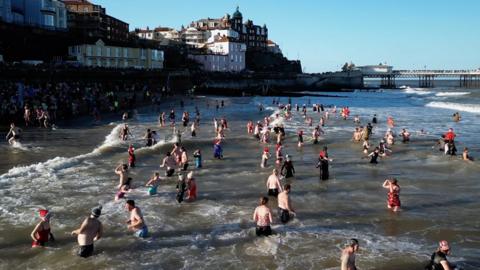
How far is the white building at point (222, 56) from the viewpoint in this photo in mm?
103375

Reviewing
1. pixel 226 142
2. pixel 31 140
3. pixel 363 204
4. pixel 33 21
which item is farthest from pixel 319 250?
pixel 33 21

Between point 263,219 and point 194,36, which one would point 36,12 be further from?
point 263,219

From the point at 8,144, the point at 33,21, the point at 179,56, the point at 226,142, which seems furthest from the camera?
the point at 179,56

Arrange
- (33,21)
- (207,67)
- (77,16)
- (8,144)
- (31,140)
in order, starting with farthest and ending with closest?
1. (207,67)
2. (77,16)
3. (33,21)
4. (31,140)
5. (8,144)

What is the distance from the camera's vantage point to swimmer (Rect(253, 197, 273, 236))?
9.92 m

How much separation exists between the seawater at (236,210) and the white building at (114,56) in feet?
149

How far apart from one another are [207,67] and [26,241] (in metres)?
96.1

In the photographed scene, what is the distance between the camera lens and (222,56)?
106375 mm

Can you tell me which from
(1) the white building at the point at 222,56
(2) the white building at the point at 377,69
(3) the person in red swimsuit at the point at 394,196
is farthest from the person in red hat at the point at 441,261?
(2) the white building at the point at 377,69

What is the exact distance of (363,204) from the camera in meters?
12.9

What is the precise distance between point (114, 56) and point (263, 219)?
65.1 metres

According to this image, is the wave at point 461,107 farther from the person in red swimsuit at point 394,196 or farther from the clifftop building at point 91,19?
the clifftop building at point 91,19

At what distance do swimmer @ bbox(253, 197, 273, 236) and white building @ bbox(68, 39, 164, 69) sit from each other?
55.3 m

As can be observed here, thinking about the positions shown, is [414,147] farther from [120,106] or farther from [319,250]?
[120,106]
